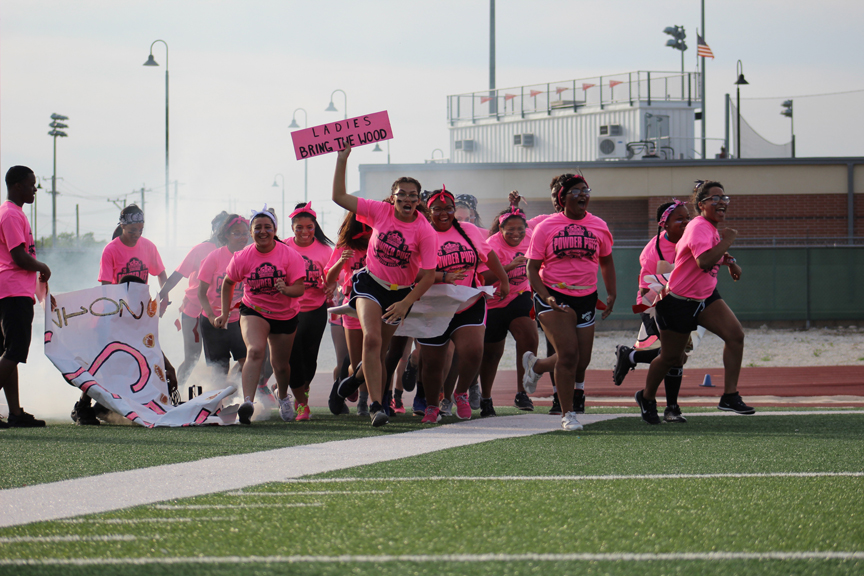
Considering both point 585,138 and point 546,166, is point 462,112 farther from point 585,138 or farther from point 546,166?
point 546,166

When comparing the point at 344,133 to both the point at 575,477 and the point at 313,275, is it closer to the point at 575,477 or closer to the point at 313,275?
the point at 313,275

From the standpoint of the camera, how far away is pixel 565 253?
680 cm

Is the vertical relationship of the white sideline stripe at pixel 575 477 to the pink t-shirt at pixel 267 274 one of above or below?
below

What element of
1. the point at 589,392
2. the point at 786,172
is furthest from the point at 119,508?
the point at 786,172

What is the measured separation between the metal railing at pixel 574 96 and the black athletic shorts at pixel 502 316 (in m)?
27.7

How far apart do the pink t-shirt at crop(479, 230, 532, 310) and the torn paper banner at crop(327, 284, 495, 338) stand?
49.6 inches

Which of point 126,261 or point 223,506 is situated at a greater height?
point 126,261

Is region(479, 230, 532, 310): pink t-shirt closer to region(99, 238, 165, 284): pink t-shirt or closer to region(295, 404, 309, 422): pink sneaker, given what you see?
region(295, 404, 309, 422): pink sneaker

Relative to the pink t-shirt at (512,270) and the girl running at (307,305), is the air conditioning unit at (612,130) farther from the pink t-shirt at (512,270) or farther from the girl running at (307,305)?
the girl running at (307,305)

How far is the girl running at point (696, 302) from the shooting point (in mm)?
6855

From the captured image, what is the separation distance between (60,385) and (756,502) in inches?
296

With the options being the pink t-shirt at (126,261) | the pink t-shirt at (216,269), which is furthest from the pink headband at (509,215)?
the pink t-shirt at (126,261)

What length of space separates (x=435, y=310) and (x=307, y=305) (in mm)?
1512

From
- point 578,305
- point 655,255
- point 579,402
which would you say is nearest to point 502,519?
point 578,305
